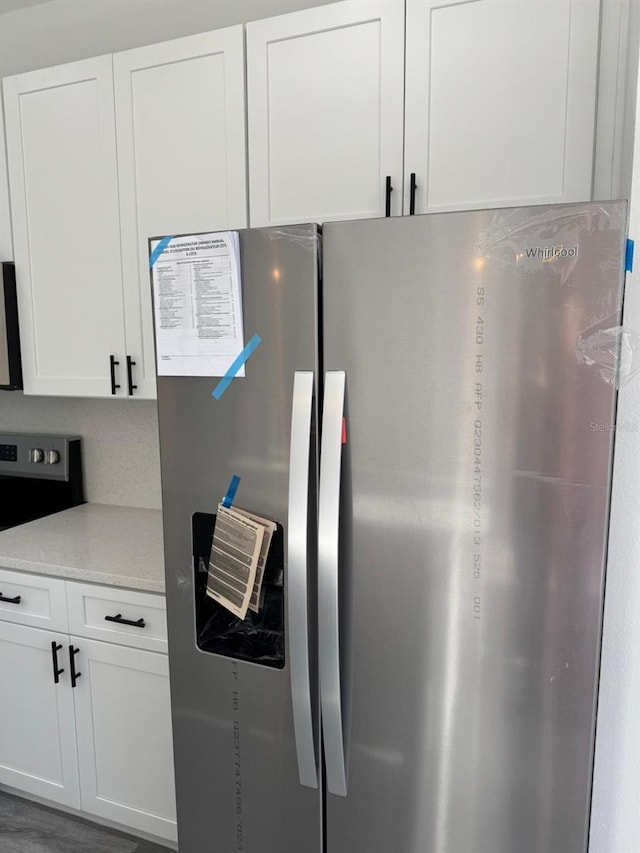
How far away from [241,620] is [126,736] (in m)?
0.87

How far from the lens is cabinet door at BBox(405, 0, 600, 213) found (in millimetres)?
1390

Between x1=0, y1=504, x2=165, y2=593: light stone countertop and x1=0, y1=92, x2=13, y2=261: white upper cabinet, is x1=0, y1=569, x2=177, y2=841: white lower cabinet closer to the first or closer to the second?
x1=0, y1=504, x2=165, y2=593: light stone countertop

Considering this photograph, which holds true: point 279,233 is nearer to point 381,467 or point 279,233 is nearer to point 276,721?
point 381,467

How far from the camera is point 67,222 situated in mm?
2039

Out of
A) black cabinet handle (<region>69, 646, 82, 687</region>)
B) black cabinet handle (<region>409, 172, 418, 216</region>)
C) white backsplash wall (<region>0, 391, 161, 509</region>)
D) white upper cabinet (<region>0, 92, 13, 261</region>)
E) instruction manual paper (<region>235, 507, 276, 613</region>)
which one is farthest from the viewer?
white backsplash wall (<region>0, 391, 161, 509</region>)

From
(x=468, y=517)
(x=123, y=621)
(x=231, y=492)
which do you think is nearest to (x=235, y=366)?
(x=231, y=492)

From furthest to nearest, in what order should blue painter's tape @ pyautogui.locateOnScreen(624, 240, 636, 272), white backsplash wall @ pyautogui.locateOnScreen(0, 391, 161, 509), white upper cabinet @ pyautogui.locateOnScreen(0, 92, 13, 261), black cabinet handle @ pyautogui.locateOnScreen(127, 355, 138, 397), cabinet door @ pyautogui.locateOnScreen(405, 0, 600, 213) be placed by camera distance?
white backsplash wall @ pyautogui.locateOnScreen(0, 391, 161, 509)
white upper cabinet @ pyautogui.locateOnScreen(0, 92, 13, 261)
black cabinet handle @ pyautogui.locateOnScreen(127, 355, 138, 397)
cabinet door @ pyautogui.locateOnScreen(405, 0, 600, 213)
blue painter's tape @ pyautogui.locateOnScreen(624, 240, 636, 272)

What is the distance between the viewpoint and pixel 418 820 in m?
1.16

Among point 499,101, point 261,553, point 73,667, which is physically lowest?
point 73,667

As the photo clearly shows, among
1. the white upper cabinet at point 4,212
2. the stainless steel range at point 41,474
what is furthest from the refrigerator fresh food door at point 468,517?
the stainless steel range at point 41,474

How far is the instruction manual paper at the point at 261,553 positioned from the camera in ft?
4.01

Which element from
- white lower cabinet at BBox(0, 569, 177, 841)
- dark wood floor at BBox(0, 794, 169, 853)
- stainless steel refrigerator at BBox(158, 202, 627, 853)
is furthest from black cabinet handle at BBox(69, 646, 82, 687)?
stainless steel refrigerator at BBox(158, 202, 627, 853)

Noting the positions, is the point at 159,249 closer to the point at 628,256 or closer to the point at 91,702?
the point at 628,256

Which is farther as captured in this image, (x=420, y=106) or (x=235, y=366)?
(x=420, y=106)
